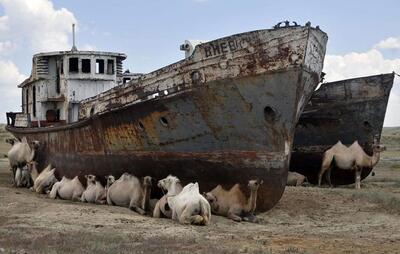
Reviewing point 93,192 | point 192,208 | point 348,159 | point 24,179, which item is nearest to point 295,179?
point 348,159

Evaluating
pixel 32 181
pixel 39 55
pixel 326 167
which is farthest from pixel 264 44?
pixel 39 55

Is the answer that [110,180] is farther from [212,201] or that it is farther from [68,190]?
[212,201]

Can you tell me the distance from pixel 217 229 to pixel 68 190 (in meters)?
5.33

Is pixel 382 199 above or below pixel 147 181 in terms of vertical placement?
below

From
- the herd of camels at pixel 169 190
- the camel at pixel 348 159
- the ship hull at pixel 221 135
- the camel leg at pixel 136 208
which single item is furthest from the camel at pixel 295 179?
the camel leg at pixel 136 208

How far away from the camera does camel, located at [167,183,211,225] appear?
31.9 feet

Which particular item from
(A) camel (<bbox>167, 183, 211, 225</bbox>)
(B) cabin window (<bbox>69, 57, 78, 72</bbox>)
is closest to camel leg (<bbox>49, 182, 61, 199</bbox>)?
(A) camel (<bbox>167, 183, 211, 225</bbox>)

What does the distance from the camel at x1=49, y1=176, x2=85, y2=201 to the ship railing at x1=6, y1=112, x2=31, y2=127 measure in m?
5.91

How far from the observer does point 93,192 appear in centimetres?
1299

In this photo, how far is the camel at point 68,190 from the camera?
44.4 feet

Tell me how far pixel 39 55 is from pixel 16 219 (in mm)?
9497

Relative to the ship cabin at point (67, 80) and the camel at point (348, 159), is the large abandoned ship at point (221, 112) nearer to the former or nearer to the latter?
the ship cabin at point (67, 80)

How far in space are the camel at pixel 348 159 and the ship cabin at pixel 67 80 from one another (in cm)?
636

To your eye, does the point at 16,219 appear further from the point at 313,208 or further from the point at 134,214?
the point at 313,208
